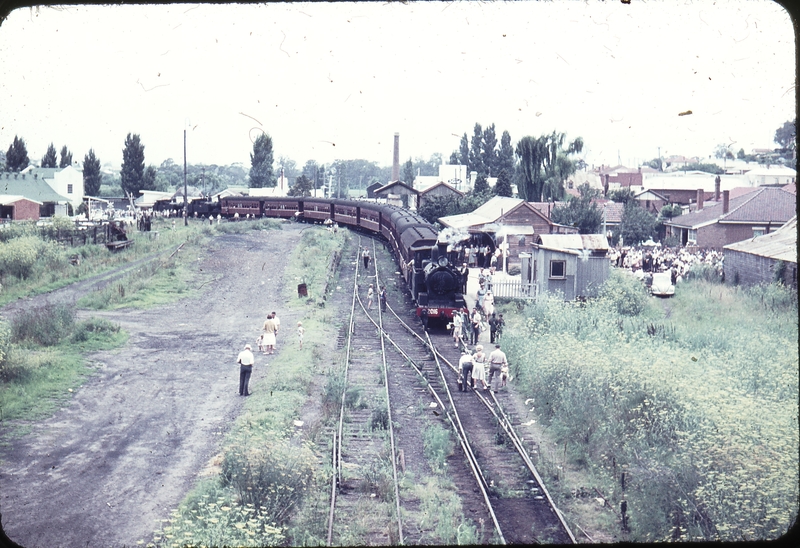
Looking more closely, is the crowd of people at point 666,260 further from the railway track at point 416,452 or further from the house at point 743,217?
the railway track at point 416,452

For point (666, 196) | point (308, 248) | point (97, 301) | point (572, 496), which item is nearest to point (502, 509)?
point (572, 496)

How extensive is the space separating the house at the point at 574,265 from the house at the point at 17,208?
27.5 m

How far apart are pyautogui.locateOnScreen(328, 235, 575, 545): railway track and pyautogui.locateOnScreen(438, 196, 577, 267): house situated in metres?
13.9

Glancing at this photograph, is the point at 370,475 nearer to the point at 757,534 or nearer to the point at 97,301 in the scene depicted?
the point at 757,534

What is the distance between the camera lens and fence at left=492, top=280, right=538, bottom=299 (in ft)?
90.4

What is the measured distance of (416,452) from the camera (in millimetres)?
12961

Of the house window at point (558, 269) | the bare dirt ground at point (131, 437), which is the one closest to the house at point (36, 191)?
the bare dirt ground at point (131, 437)

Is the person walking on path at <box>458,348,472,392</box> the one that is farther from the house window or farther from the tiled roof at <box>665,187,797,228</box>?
the tiled roof at <box>665,187,797,228</box>

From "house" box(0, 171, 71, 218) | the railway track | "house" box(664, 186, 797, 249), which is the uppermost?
"house" box(0, 171, 71, 218)

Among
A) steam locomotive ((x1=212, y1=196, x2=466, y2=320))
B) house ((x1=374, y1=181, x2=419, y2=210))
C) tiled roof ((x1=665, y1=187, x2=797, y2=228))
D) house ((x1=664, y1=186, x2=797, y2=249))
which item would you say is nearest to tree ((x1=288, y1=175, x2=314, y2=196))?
steam locomotive ((x1=212, y1=196, x2=466, y2=320))

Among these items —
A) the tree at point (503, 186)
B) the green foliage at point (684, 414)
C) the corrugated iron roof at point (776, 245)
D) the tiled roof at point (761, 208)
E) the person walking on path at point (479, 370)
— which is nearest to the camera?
the green foliage at point (684, 414)

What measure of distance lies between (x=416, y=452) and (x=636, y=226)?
2777cm

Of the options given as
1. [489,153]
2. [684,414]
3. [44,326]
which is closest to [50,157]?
[489,153]

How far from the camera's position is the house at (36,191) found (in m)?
38.5
